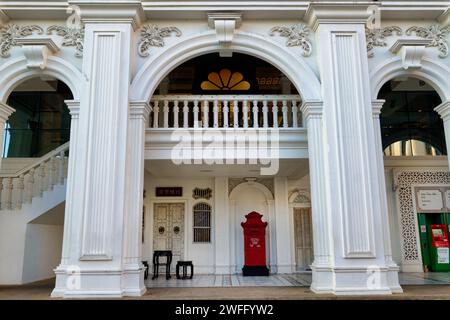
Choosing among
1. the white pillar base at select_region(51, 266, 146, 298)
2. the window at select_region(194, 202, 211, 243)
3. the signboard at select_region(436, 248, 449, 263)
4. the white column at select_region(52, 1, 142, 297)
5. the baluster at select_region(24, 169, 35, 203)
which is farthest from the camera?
→ the window at select_region(194, 202, 211, 243)

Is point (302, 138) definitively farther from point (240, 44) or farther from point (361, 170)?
point (240, 44)

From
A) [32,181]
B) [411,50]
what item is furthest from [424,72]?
[32,181]

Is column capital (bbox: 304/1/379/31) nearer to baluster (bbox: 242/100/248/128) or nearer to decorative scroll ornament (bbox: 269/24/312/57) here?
decorative scroll ornament (bbox: 269/24/312/57)

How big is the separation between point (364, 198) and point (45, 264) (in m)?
7.00

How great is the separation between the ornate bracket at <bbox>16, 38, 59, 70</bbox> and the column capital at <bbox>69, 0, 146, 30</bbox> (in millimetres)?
761

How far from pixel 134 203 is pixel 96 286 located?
140 centimetres

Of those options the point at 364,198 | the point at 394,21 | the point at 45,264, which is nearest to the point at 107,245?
the point at 45,264

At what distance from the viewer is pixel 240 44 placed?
726cm

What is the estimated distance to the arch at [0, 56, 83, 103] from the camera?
7.00 meters

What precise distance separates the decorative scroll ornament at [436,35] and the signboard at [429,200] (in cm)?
438

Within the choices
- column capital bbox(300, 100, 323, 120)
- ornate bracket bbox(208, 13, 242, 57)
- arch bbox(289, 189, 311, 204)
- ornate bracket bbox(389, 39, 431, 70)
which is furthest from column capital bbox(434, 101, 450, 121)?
arch bbox(289, 189, 311, 204)

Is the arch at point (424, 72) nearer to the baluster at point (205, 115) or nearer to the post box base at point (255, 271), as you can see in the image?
the baluster at point (205, 115)

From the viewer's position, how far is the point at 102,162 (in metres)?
6.39

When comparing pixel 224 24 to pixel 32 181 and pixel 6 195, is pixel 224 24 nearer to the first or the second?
pixel 32 181
